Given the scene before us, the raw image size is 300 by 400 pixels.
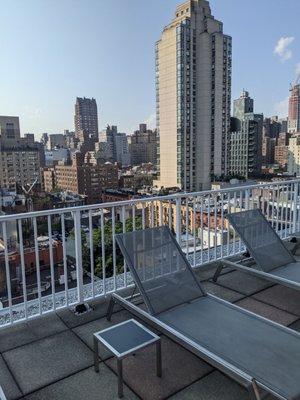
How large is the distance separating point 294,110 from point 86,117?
81.0 metres

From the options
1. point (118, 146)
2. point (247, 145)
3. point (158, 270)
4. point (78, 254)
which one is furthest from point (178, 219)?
point (118, 146)

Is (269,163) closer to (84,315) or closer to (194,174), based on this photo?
(194,174)

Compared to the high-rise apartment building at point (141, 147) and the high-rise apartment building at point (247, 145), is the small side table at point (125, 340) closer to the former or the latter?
the high-rise apartment building at point (247, 145)

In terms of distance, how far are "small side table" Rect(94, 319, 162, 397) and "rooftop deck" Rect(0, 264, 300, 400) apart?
16cm

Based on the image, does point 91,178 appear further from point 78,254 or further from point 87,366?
point 87,366

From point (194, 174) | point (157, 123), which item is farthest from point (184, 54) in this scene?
point (194, 174)

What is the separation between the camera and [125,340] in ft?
7.01

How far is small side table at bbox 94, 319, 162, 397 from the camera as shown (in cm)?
202

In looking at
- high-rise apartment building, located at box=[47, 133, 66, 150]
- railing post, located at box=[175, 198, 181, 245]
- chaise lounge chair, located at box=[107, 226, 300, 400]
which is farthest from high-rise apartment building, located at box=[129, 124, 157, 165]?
chaise lounge chair, located at box=[107, 226, 300, 400]

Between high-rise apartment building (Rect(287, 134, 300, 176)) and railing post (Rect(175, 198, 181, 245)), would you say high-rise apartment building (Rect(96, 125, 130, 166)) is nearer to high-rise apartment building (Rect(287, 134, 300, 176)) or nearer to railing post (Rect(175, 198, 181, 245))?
high-rise apartment building (Rect(287, 134, 300, 176))

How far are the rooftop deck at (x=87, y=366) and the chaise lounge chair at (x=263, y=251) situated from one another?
319mm

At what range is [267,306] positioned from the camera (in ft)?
11.2

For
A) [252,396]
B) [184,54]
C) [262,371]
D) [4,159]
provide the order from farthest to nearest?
1. [4,159]
2. [184,54]
3. [262,371]
4. [252,396]

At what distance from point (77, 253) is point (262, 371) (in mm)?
2121
